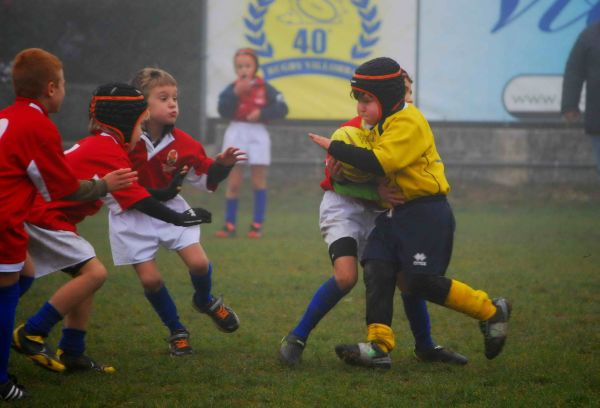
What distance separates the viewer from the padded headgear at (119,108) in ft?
14.6

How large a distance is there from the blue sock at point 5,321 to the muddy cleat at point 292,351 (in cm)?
127

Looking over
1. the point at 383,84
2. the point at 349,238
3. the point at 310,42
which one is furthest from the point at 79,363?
the point at 310,42

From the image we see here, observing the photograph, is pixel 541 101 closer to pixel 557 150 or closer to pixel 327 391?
pixel 557 150

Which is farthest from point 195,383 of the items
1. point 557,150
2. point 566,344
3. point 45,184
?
point 557,150

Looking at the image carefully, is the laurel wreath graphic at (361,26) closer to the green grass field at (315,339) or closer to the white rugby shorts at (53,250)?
the green grass field at (315,339)

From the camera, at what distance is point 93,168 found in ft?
14.3

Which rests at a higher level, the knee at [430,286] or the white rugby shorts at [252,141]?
the white rugby shorts at [252,141]

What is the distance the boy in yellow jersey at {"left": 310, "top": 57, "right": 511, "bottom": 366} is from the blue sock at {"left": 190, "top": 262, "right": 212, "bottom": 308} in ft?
2.93

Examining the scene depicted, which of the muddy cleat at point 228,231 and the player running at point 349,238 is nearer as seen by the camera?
the player running at point 349,238

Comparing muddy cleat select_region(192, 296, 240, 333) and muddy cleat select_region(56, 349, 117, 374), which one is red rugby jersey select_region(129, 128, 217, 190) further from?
muddy cleat select_region(56, 349, 117, 374)

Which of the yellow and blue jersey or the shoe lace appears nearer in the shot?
the yellow and blue jersey

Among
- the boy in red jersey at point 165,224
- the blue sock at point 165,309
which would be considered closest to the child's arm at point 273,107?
the boy in red jersey at point 165,224

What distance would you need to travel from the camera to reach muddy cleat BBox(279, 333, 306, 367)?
445 centimetres

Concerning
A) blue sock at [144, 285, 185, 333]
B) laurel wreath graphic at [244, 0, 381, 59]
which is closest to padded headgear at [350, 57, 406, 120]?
blue sock at [144, 285, 185, 333]
